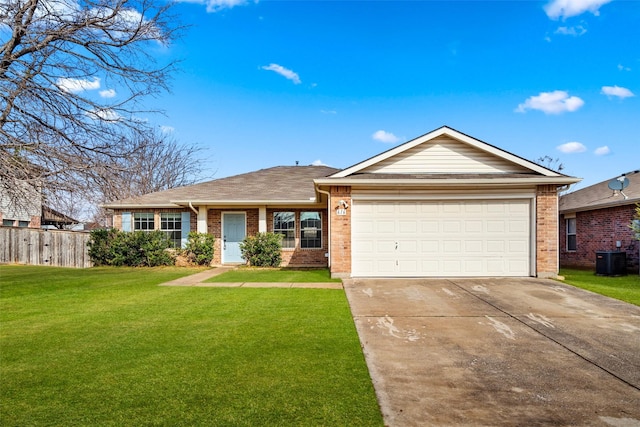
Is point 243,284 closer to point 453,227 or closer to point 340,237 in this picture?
point 340,237

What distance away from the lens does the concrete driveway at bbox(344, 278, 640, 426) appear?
3437 millimetres

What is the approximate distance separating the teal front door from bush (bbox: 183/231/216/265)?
23.9 inches

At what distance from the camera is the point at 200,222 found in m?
16.0

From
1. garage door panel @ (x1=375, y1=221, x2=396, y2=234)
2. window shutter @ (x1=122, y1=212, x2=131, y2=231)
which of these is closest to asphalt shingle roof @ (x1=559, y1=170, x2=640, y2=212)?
garage door panel @ (x1=375, y1=221, x2=396, y2=234)

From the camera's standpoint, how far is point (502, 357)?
487 centimetres

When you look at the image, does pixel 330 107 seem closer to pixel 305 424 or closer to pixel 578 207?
pixel 578 207

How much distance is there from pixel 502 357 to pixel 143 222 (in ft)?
51.8

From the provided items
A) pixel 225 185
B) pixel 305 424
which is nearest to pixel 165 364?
pixel 305 424

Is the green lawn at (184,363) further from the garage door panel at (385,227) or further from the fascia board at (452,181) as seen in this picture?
the fascia board at (452,181)

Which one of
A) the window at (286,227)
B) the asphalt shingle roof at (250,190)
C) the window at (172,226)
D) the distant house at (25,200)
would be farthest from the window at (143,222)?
the distant house at (25,200)

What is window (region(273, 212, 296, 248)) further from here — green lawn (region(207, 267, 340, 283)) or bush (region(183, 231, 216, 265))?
bush (region(183, 231, 216, 265))

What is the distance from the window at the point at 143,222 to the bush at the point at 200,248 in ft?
7.73

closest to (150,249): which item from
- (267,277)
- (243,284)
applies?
(267,277)

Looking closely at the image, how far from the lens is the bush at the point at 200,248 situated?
15680 mm
